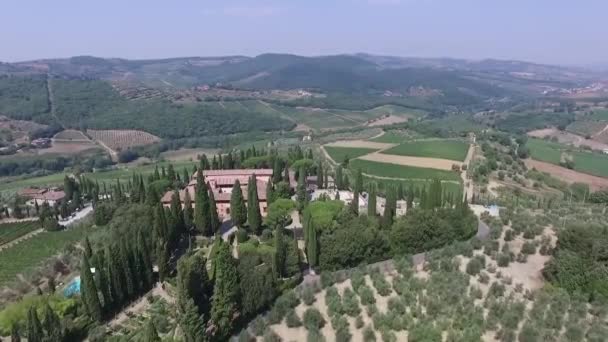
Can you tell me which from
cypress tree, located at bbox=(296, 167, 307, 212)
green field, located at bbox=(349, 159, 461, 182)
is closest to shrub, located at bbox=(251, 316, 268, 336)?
cypress tree, located at bbox=(296, 167, 307, 212)

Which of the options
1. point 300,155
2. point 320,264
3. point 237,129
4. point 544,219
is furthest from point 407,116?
point 320,264

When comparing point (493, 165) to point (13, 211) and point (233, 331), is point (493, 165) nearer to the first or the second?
point (233, 331)

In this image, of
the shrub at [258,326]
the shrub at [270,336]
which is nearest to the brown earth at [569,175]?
the shrub at [258,326]

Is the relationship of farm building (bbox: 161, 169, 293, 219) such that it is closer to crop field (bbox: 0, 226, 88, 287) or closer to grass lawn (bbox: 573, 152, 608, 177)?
crop field (bbox: 0, 226, 88, 287)

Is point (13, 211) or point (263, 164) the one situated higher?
point (263, 164)

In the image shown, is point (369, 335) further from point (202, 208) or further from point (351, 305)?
point (202, 208)

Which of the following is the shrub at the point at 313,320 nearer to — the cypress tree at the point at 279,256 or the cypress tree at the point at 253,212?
the cypress tree at the point at 279,256

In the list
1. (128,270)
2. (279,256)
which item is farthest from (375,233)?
(128,270)
